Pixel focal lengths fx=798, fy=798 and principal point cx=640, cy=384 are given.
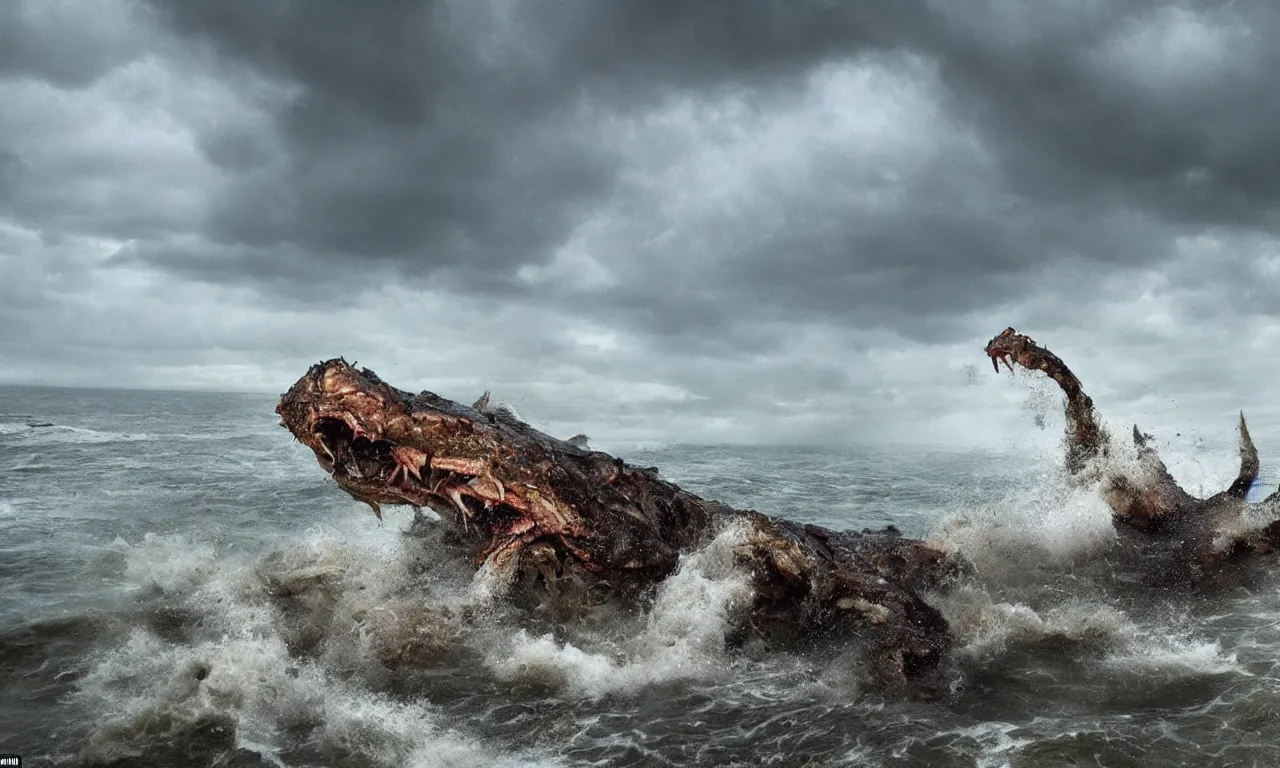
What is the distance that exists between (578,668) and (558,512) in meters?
1.47

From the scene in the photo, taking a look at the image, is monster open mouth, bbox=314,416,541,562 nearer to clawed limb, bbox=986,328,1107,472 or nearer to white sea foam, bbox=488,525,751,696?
white sea foam, bbox=488,525,751,696

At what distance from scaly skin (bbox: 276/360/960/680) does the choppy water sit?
0.36m

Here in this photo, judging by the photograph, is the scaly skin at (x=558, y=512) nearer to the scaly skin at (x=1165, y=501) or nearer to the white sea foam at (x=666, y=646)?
the white sea foam at (x=666, y=646)

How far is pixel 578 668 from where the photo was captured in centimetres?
752

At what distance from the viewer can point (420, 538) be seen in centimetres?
971

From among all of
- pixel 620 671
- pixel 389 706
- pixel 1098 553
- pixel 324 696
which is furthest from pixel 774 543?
pixel 1098 553

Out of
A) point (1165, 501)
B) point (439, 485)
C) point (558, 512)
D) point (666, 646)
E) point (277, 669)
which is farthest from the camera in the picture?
point (1165, 501)

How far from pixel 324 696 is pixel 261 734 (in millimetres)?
629

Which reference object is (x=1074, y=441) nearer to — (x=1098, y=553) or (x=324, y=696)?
(x=1098, y=553)

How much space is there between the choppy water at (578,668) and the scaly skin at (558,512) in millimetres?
361

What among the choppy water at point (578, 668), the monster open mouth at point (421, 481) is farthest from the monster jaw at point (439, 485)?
the choppy water at point (578, 668)

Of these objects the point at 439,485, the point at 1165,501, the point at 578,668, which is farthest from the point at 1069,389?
the point at 439,485

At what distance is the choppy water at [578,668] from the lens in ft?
20.0

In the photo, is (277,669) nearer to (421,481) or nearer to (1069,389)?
(421,481)
